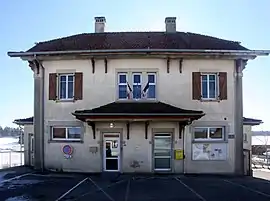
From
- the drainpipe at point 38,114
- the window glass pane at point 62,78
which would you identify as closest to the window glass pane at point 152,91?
the window glass pane at point 62,78

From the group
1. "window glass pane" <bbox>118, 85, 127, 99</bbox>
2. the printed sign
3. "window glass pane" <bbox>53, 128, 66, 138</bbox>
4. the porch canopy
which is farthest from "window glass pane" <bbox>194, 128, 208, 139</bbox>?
"window glass pane" <bbox>53, 128, 66, 138</bbox>

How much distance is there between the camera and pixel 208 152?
1802 centimetres

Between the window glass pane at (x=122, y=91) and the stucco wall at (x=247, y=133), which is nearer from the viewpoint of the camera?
the window glass pane at (x=122, y=91)

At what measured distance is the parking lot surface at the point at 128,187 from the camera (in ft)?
39.4

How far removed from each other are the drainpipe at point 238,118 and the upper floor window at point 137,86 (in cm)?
455

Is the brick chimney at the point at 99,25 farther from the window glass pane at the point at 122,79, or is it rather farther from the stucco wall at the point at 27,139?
the stucco wall at the point at 27,139

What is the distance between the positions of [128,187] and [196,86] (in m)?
7.11

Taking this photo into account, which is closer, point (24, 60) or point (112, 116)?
point (112, 116)

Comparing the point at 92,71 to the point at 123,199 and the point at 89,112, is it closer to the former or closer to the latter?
the point at 89,112

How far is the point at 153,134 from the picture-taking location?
18.0 m

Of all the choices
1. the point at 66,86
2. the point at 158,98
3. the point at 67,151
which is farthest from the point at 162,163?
the point at 66,86

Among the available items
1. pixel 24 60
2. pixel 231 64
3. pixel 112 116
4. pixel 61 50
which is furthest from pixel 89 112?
pixel 231 64

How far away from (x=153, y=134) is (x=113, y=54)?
15.8ft

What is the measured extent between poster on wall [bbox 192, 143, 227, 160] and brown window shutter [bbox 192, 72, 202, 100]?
102 inches
